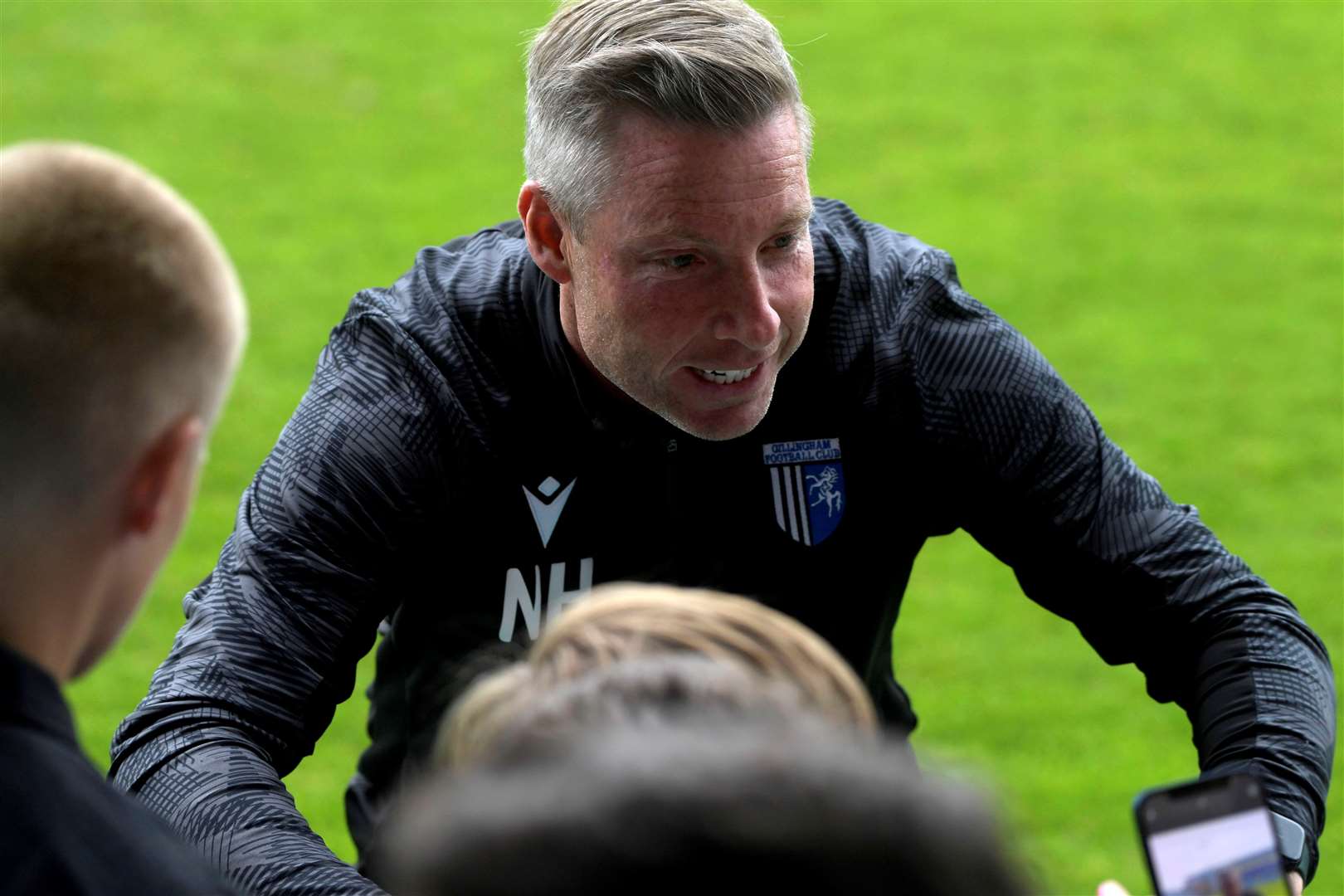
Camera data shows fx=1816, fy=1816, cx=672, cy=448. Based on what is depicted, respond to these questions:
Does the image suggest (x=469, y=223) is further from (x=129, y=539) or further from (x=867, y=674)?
(x=129, y=539)

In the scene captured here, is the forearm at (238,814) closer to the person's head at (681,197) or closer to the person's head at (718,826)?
the person's head at (681,197)

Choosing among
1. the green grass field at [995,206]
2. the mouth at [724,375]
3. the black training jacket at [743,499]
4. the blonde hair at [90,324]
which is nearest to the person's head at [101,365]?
the blonde hair at [90,324]

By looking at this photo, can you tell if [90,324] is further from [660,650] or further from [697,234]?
[697,234]

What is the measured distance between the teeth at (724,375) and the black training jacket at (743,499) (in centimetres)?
19

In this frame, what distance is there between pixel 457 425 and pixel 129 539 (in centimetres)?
106

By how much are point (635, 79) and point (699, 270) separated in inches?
11.4

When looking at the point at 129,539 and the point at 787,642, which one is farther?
the point at 129,539

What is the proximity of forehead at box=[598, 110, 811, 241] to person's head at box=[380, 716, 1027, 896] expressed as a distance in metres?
1.39

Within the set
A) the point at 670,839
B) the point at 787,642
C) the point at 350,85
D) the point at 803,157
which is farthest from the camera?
the point at 350,85

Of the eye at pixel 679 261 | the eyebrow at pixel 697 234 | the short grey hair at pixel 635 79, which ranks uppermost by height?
the short grey hair at pixel 635 79

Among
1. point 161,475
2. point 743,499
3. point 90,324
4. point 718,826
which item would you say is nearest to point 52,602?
point 161,475

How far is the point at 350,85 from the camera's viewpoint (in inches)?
388

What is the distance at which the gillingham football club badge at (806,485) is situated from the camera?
284 cm

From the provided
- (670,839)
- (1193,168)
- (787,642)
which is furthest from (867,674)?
(1193,168)
